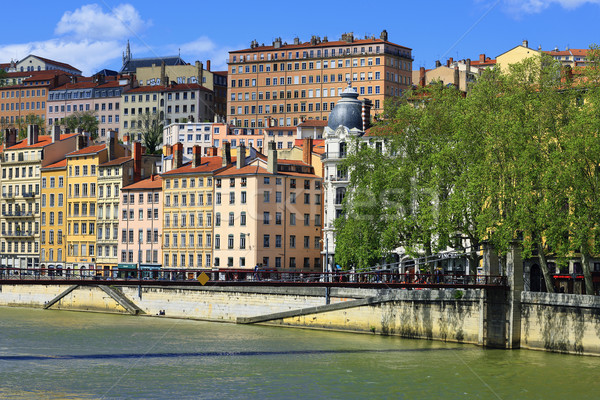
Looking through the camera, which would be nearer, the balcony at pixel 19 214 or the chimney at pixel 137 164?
the chimney at pixel 137 164

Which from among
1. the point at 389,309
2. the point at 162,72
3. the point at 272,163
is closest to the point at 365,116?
the point at 272,163

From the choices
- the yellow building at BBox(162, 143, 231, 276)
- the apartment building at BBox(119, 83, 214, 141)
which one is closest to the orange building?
the apartment building at BBox(119, 83, 214, 141)

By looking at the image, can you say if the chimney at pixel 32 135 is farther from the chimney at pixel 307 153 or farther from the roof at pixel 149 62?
the roof at pixel 149 62

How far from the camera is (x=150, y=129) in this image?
141 meters

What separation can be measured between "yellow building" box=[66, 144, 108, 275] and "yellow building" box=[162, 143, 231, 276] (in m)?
9.63

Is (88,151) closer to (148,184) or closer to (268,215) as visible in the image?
(148,184)

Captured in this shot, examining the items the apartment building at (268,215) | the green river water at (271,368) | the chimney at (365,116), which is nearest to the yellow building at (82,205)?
the apartment building at (268,215)

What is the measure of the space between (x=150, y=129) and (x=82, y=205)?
44.5 metres

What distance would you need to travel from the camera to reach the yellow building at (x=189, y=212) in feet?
285

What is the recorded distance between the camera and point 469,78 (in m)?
127

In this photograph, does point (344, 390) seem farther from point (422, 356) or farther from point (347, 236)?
point (347, 236)

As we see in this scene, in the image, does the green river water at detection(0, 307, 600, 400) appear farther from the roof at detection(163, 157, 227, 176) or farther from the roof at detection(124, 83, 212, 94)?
the roof at detection(124, 83, 212, 94)

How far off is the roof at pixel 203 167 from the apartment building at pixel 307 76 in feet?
133

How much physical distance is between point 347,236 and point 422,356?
1306 centimetres
